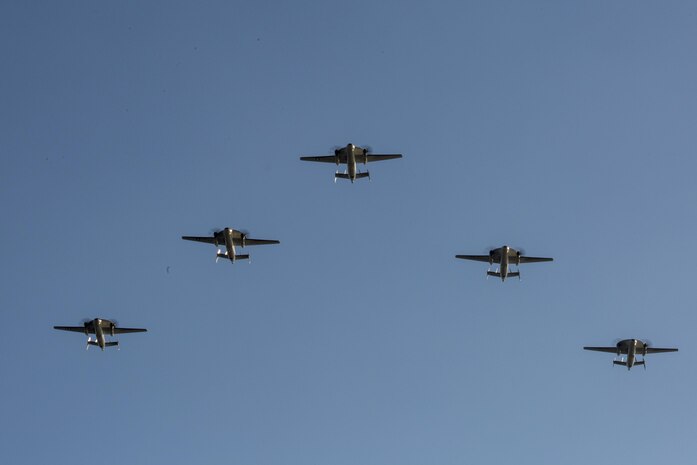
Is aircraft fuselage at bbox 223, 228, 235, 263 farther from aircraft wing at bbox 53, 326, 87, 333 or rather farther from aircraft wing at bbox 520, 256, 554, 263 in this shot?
aircraft wing at bbox 520, 256, 554, 263

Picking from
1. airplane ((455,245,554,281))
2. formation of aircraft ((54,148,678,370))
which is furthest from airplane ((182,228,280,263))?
airplane ((455,245,554,281))

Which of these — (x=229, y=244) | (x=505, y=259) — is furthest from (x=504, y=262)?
(x=229, y=244)

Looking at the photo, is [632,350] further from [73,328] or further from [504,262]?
[73,328]

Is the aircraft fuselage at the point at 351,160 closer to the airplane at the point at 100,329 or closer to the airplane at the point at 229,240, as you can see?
the airplane at the point at 229,240

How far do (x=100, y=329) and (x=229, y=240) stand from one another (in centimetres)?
1926

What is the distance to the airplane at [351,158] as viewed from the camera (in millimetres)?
Answer: 118938

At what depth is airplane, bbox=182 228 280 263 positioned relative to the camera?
121 m

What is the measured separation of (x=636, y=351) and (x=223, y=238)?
158 feet

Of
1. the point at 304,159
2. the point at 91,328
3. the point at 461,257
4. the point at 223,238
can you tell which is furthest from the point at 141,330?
the point at 461,257

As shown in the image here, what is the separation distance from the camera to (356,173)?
396ft

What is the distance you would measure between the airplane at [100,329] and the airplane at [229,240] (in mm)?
13997

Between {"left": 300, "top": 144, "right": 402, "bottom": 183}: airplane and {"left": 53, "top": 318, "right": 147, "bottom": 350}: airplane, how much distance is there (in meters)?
29.8

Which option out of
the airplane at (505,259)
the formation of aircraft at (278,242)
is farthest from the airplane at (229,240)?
the airplane at (505,259)

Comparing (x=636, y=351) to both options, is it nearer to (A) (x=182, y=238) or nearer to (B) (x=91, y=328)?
(A) (x=182, y=238)
